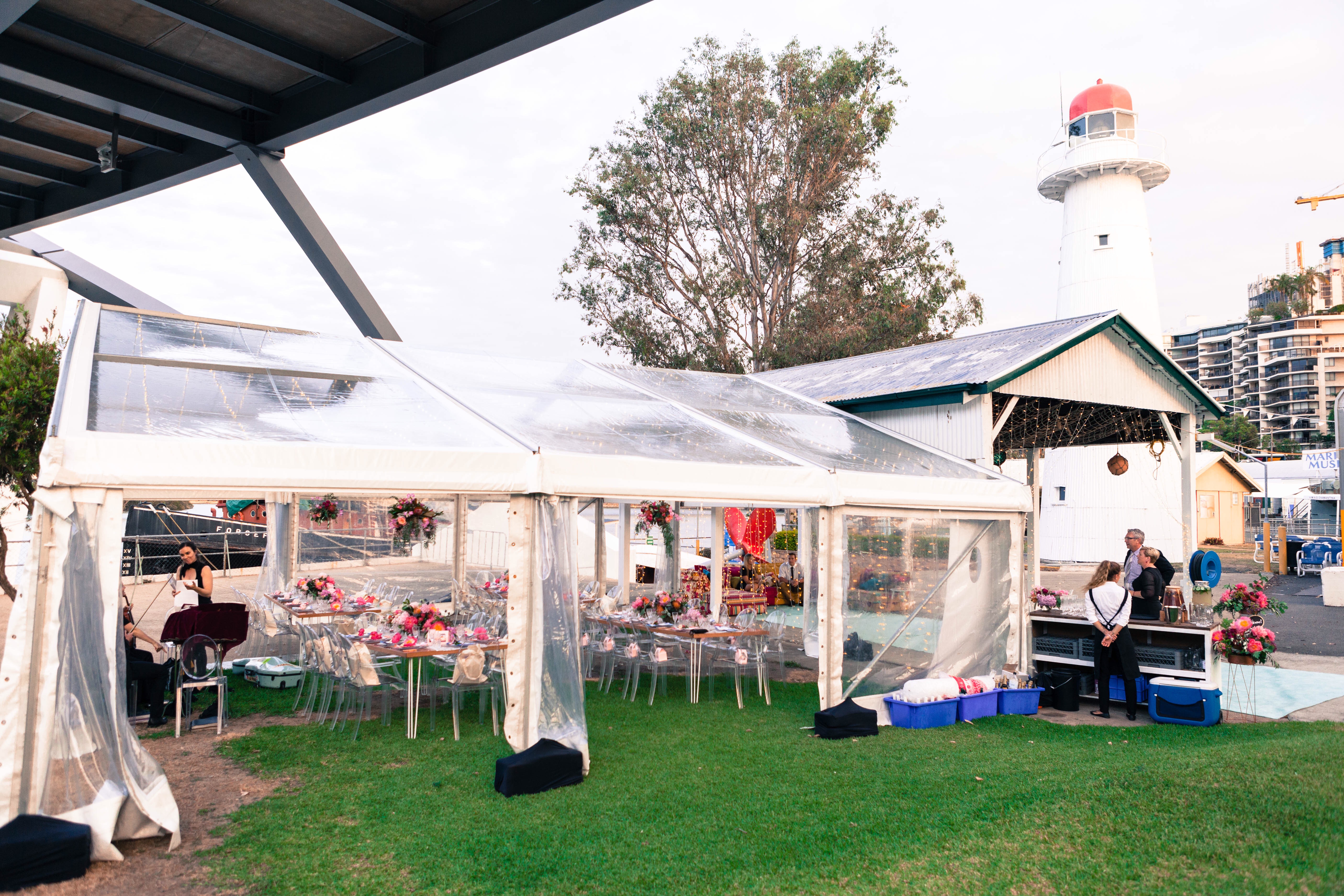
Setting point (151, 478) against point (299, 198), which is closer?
point (151, 478)

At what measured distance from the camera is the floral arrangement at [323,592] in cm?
1063

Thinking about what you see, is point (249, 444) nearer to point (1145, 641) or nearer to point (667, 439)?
point (667, 439)

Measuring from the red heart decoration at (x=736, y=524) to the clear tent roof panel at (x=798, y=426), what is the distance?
250 inches

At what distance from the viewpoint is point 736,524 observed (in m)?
20.0

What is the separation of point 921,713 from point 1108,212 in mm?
19157

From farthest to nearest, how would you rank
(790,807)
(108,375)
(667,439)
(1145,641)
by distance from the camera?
(1145,641) → (667,439) → (108,375) → (790,807)

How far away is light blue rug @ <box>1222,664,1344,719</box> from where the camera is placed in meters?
8.52

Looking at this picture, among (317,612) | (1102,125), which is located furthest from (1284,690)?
(1102,125)

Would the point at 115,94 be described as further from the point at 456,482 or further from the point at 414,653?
the point at 414,653

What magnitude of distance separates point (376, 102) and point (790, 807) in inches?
227

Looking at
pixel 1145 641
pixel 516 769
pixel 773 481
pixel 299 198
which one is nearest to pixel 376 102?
pixel 299 198

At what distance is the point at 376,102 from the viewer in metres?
6.50

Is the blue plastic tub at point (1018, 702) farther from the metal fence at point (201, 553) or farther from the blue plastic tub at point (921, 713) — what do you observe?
the metal fence at point (201, 553)

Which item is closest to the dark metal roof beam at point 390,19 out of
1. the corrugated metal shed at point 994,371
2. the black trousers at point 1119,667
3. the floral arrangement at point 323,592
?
the corrugated metal shed at point 994,371
